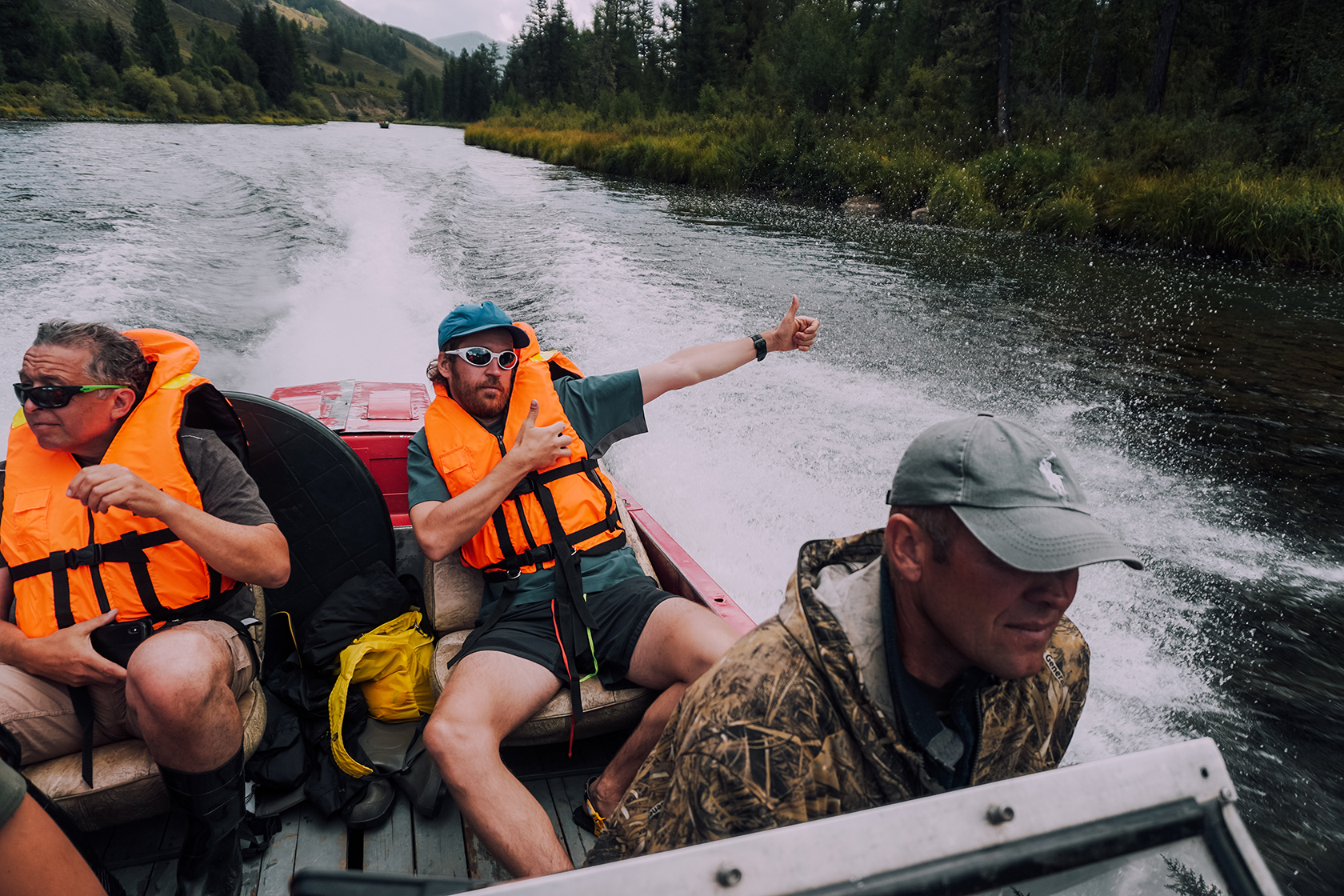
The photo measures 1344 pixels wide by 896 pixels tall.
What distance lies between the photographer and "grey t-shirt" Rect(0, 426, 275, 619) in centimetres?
195

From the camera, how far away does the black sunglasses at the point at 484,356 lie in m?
2.36

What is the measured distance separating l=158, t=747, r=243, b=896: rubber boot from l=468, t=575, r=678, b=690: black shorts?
0.61m

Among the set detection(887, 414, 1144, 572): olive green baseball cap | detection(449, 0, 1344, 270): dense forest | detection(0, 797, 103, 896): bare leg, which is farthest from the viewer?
detection(449, 0, 1344, 270): dense forest

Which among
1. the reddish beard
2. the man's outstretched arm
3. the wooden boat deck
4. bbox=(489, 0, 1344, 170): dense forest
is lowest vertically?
the wooden boat deck

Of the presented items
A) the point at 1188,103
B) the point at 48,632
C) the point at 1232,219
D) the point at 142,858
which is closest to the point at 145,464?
the point at 48,632

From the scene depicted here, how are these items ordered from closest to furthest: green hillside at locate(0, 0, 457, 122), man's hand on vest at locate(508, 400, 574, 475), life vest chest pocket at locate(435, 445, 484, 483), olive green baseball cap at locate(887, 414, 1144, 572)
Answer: olive green baseball cap at locate(887, 414, 1144, 572) < man's hand on vest at locate(508, 400, 574, 475) < life vest chest pocket at locate(435, 445, 484, 483) < green hillside at locate(0, 0, 457, 122)

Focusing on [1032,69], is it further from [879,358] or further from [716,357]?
[716,357]

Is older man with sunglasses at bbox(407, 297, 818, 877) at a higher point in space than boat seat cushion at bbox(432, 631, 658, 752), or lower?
higher

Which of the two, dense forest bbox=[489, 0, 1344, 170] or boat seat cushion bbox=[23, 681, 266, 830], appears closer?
boat seat cushion bbox=[23, 681, 266, 830]

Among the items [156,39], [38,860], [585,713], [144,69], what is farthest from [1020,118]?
[156,39]

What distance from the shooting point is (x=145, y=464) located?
73.7 inches

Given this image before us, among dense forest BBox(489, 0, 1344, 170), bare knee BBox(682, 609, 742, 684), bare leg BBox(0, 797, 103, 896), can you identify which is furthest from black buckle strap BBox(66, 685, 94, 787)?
dense forest BBox(489, 0, 1344, 170)

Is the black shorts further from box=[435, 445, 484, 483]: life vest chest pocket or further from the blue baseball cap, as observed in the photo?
the blue baseball cap

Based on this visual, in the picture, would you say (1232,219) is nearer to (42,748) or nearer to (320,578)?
(320,578)
